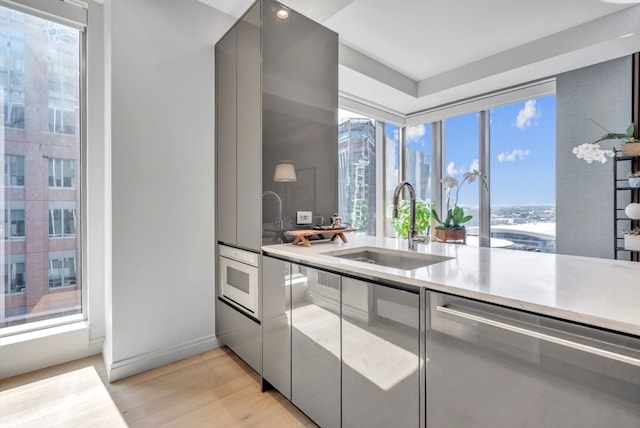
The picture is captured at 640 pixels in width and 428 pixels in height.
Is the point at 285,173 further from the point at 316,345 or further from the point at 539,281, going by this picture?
the point at 539,281

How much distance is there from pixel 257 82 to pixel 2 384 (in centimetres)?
245

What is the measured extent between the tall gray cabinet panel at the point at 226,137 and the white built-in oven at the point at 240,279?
13 centimetres

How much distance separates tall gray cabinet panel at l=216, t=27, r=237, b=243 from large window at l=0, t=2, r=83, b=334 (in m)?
1.02

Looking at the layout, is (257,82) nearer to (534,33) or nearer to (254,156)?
(254,156)

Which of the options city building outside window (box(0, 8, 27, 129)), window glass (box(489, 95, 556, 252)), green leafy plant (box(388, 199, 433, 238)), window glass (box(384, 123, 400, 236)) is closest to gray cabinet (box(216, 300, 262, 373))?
city building outside window (box(0, 8, 27, 129))

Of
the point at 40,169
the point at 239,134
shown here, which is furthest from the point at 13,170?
the point at 239,134

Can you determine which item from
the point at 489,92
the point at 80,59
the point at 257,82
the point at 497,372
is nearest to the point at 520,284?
the point at 497,372

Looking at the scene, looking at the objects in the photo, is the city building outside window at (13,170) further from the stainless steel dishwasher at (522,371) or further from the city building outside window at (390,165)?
the city building outside window at (390,165)

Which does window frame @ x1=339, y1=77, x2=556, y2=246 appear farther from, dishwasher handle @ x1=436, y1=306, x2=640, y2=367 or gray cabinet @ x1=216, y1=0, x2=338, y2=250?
dishwasher handle @ x1=436, y1=306, x2=640, y2=367

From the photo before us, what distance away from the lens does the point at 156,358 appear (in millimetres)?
2086

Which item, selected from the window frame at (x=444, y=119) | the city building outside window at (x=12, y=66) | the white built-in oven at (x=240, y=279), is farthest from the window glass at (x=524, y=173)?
the city building outside window at (x=12, y=66)

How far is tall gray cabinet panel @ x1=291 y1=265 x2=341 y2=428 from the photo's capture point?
133cm

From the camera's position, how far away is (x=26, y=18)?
2.04m

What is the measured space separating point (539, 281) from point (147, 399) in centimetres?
206
